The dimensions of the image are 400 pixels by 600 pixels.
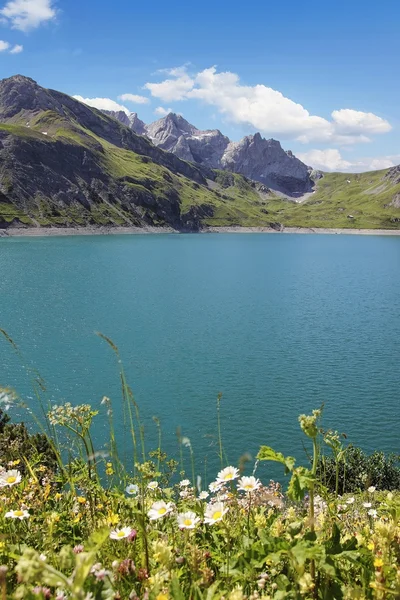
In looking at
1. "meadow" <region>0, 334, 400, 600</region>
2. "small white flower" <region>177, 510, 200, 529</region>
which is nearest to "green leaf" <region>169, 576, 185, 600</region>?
"meadow" <region>0, 334, 400, 600</region>

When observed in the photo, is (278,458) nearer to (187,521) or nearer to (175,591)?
(187,521)

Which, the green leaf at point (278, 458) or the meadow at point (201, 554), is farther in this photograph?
the green leaf at point (278, 458)

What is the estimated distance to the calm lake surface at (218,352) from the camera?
94.2ft

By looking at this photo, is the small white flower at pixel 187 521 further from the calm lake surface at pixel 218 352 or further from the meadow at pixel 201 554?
the calm lake surface at pixel 218 352

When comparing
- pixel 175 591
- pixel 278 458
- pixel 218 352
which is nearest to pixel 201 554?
pixel 175 591

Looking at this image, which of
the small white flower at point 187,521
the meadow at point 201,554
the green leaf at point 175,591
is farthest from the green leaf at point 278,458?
the green leaf at point 175,591

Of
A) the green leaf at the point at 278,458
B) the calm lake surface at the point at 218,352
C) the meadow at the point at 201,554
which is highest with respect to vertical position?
the green leaf at the point at 278,458

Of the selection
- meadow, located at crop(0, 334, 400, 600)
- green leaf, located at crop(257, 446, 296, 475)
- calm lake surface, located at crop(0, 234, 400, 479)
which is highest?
green leaf, located at crop(257, 446, 296, 475)

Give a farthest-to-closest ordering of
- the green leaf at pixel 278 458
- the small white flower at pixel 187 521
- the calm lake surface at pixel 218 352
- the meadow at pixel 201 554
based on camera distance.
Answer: the calm lake surface at pixel 218 352
the small white flower at pixel 187 521
the green leaf at pixel 278 458
the meadow at pixel 201 554

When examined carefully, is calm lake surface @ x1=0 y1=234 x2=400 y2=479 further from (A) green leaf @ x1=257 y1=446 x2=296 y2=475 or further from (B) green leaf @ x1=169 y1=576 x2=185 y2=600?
(B) green leaf @ x1=169 y1=576 x2=185 y2=600

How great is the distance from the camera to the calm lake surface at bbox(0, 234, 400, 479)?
28.7 metres

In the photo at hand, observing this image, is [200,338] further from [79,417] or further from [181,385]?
[79,417]

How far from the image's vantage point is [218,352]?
43.7 m

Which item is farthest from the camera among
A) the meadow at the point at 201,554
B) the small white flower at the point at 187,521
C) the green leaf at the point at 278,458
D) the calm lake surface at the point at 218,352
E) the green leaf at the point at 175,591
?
the calm lake surface at the point at 218,352
